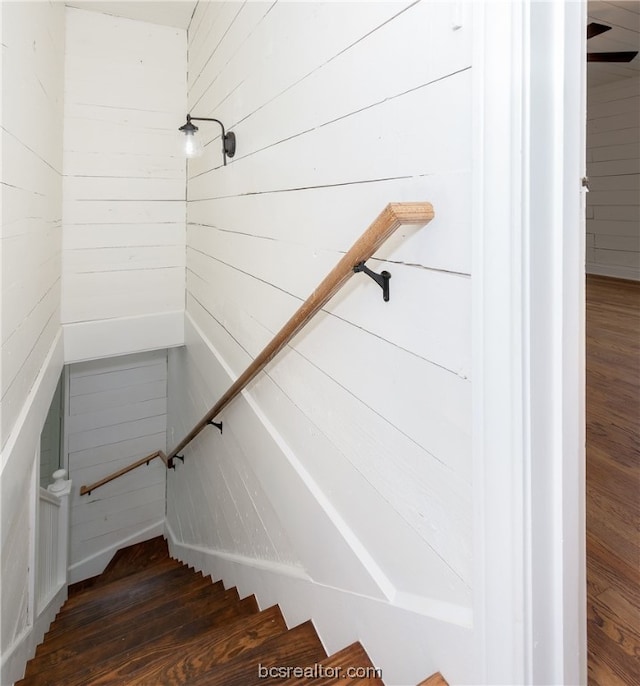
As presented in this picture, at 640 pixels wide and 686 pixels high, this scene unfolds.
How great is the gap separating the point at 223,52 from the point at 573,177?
1926mm

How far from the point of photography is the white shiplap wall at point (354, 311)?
76cm

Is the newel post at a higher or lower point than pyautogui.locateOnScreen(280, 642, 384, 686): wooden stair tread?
lower

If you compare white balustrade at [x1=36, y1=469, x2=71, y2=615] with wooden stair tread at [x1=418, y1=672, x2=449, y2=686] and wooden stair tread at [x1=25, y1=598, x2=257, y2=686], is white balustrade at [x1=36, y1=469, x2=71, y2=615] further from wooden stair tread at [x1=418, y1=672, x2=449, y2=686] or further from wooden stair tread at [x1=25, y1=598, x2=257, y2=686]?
wooden stair tread at [x1=418, y1=672, x2=449, y2=686]

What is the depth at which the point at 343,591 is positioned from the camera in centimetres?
116

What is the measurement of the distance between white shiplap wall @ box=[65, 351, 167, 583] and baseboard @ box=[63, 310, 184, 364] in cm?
47

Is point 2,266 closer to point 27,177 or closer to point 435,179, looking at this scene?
point 27,177

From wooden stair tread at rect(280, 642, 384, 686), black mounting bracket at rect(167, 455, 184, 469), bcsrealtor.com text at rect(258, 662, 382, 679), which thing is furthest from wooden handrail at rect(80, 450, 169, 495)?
wooden stair tread at rect(280, 642, 384, 686)

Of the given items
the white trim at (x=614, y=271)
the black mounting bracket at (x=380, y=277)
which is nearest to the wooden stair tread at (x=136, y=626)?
the black mounting bracket at (x=380, y=277)

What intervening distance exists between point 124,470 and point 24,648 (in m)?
1.97

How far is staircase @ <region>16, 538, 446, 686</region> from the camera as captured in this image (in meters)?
1.20

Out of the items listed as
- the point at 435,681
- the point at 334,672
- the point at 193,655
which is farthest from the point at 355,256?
the point at 193,655

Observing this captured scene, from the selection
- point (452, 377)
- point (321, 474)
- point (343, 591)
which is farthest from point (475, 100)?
point (343, 591)

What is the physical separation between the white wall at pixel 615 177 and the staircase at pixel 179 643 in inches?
180

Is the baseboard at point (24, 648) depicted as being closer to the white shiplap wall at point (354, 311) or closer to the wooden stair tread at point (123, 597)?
the wooden stair tread at point (123, 597)
